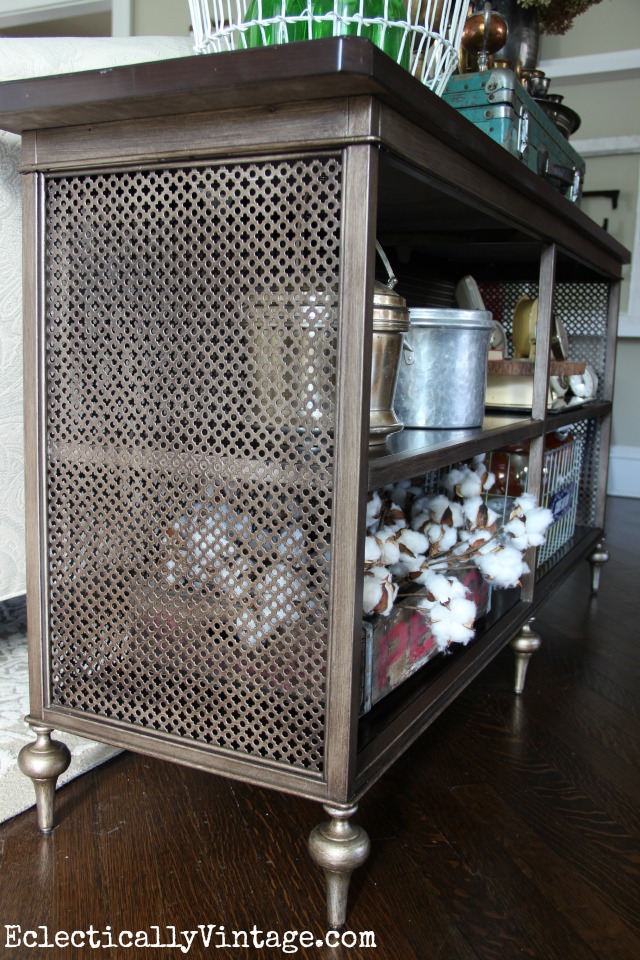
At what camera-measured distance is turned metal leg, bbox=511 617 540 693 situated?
1.56 m

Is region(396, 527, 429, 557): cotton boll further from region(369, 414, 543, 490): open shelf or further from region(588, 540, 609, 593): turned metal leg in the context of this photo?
region(588, 540, 609, 593): turned metal leg

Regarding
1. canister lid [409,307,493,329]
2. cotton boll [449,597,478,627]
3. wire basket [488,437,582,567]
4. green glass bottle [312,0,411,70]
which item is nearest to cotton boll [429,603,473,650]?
cotton boll [449,597,478,627]

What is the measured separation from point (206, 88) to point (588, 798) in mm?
1037

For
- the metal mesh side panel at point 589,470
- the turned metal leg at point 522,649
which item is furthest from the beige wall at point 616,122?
the turned metal leg at point 522,649

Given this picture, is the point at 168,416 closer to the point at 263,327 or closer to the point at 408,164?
the point at 263,327

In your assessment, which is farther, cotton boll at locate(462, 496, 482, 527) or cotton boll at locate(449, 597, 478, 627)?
cotton boll at locate(462, 496, 482, 527)

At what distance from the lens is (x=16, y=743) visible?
1.23m

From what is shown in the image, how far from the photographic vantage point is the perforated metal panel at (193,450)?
864 millimetres

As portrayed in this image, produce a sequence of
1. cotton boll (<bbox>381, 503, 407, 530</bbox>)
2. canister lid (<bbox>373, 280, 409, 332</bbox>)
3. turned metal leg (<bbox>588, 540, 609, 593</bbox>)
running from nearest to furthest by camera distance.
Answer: canister lid (<bbox>373, 280, 409, 332</bbox>) < cotton boll (<bbox>381, 503, 407, 530</bbox>) < turned metal leg (<bbox>588, 540, 609, 593</bbox>)

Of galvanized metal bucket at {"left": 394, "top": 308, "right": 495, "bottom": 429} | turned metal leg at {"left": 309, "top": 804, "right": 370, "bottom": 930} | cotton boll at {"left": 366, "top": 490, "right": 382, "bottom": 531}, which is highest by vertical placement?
galvanized metal bucket at {"left": 394, "top": 308, "right": 495, "bottom": 429}

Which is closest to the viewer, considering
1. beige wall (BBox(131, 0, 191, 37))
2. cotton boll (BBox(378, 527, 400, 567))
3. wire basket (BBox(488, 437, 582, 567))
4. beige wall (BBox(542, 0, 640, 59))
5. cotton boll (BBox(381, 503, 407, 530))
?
cotton boll (BBox(378, 527, 400, 567))

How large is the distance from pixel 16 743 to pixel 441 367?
0.85 metres

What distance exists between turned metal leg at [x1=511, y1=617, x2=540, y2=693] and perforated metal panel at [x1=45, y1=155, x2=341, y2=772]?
70cm

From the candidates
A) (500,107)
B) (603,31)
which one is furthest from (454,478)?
(603,31)
